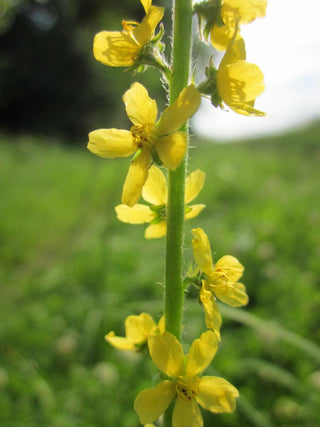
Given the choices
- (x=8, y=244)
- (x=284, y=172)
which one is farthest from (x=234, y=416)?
(x=284, y=172)

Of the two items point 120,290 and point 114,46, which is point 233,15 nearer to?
point 114,46

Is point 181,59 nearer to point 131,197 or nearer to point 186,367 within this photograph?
point 131,197

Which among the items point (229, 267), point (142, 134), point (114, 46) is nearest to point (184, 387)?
point (229, 267)

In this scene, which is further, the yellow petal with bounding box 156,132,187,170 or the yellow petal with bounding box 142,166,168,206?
the yellow petal with bounding box 142,166,168,206

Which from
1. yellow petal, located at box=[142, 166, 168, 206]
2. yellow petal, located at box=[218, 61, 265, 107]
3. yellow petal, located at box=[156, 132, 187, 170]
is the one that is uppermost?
yellow petal, located at box=[218, 61, 265, 107]

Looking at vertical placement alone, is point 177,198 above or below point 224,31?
below

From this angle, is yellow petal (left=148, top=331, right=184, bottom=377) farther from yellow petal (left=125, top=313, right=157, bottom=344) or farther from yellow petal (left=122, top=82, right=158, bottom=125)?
yellow petal (left=122, top=82, right=158, bottom=125)

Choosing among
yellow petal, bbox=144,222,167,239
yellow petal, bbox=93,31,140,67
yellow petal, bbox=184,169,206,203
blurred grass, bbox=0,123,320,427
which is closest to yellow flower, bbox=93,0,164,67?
yellow petal, bbox=93,31,140,67
